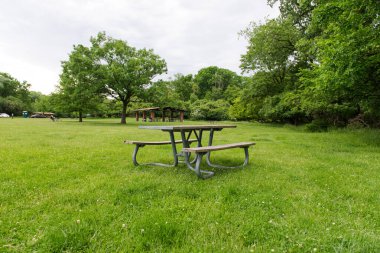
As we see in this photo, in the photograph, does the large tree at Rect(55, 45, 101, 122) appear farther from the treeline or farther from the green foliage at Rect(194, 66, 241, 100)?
the green foliage at Rect(194, 66, 241, 100)

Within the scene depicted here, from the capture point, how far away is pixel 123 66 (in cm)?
2595

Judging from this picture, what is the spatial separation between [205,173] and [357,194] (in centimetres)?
237

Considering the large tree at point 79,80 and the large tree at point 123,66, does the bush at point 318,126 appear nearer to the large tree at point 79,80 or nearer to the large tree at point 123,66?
the large tree at point 123,66

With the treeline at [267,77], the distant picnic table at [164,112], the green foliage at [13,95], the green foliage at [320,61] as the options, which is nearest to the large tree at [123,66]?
the treeline at [267,77]

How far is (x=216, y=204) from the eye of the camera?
2736mm

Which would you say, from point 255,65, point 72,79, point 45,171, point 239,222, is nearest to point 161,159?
point 45,171

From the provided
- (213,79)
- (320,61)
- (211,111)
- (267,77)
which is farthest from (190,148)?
(213,79)

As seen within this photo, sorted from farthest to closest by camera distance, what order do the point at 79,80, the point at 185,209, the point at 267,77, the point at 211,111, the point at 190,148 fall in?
the point at 211,111, the point at 79,80, the point at 267,77, the point at 190,148, the point at 185,209

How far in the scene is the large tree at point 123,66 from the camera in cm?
2439

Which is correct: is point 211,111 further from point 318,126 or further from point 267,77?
point 318,126

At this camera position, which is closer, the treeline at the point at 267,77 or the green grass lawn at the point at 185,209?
the green grass lawn at the point at 185,209

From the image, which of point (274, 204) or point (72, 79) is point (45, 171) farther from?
point (72, 79)

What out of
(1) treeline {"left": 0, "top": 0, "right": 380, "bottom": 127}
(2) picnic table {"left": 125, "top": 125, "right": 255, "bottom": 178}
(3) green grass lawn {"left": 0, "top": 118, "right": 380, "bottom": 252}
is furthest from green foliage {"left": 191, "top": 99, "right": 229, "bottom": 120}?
(3) green grass lawn {"left": 0, "top": 118, "right": 380, "bottom": 252}

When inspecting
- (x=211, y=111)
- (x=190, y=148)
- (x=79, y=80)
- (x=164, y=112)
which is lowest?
(x=190, y=148)
